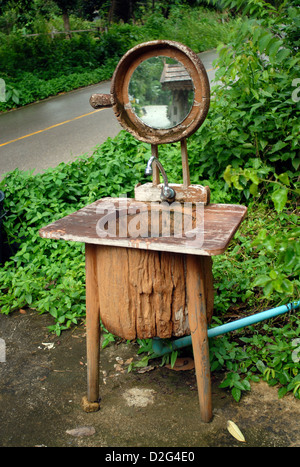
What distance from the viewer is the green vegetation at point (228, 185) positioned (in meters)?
3.05

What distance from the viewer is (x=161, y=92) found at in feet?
7.50

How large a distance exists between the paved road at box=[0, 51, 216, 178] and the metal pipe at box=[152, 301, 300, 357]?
10.3ft

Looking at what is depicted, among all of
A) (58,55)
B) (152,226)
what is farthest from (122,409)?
(58,55)

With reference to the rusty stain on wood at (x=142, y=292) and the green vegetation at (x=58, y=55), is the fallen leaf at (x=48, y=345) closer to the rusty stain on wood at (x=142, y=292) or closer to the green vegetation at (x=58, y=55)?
the rusty stain on wood at (x=142, y=292)

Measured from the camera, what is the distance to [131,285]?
2098mm

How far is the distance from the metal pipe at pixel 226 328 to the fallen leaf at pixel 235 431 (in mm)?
444

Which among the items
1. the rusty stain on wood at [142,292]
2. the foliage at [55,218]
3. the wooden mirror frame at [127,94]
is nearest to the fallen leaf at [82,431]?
the rusty stain on wood at [142,292]

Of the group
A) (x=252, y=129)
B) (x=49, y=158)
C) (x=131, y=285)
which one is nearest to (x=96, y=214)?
(x=131, y=285)

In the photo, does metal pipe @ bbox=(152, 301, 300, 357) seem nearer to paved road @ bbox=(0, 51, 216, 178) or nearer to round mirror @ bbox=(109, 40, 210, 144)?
round mirror @ bbox=(109, 40, 210, 144)

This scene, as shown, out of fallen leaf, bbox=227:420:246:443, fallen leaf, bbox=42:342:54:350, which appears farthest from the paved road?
fallen leaf, bbox=227:420:246:443

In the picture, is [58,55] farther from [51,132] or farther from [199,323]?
[199,323]

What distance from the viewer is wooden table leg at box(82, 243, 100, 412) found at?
7.18 feet

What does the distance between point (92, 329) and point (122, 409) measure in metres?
0.46

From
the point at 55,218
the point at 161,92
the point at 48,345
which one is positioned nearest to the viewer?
the point at 161,92
